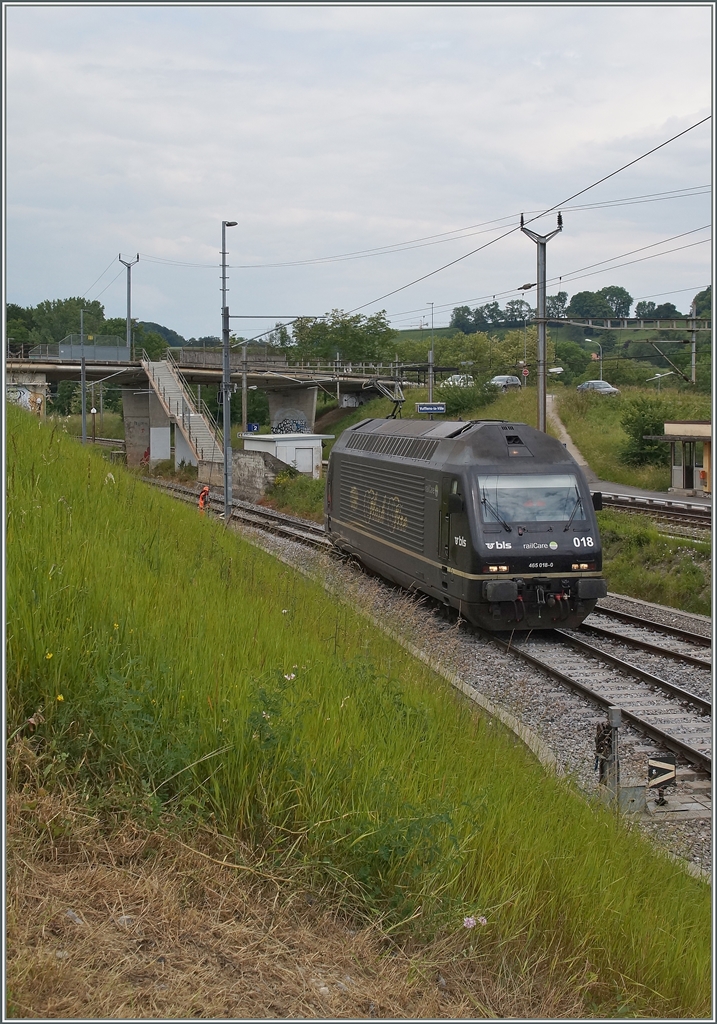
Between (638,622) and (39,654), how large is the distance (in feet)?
42.7

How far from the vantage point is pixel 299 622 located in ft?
23.7

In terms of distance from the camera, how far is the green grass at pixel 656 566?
1903 cm

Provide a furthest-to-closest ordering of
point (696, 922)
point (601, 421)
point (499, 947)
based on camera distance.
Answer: point (601, 421) < point (696, 922) < point (499, 947)

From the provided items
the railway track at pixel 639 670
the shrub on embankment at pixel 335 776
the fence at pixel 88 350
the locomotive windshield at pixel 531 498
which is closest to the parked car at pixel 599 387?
the fence at pixel 88 350

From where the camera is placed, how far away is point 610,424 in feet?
174

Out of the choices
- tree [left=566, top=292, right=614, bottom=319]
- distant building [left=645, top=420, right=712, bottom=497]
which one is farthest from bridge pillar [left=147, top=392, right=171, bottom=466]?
tree [left=566, top=292, right=614, bottom=319]

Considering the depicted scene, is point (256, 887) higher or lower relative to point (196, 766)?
lower

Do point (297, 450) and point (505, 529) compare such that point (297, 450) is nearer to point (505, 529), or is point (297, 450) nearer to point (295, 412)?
point (295, 412)

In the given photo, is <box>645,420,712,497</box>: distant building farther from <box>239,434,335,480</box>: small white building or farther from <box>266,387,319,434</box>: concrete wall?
<box>266,387,319,434</box>: concrete wall

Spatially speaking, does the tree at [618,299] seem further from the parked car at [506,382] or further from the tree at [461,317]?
the parked car at [506,382]

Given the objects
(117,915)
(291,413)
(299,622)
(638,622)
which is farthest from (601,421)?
(117,915)

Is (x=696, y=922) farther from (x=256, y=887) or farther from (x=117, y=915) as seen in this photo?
(x=117, y=915)

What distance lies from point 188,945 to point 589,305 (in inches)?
4120

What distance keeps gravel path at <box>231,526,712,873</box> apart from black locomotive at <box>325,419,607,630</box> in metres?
0.93
